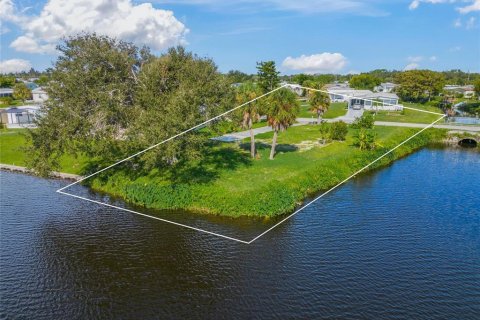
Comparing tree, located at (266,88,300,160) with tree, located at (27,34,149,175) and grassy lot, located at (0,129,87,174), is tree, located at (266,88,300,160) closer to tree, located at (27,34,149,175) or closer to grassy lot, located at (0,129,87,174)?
tree, located at (27,34,149,175)

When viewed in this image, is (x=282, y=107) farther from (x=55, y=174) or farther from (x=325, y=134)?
(x=55, y=174)

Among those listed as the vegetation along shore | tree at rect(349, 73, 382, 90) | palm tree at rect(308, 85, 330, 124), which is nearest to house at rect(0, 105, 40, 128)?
the vegetation along shore

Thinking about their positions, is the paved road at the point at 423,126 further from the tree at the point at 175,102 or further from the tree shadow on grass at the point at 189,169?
the tree at the point at 175,102

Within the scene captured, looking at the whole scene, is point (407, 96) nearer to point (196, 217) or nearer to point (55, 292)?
point (196, 217)

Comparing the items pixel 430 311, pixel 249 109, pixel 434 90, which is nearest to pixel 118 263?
pixel 430 311

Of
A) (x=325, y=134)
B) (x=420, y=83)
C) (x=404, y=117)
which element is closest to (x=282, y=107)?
(x=325, y=134)
